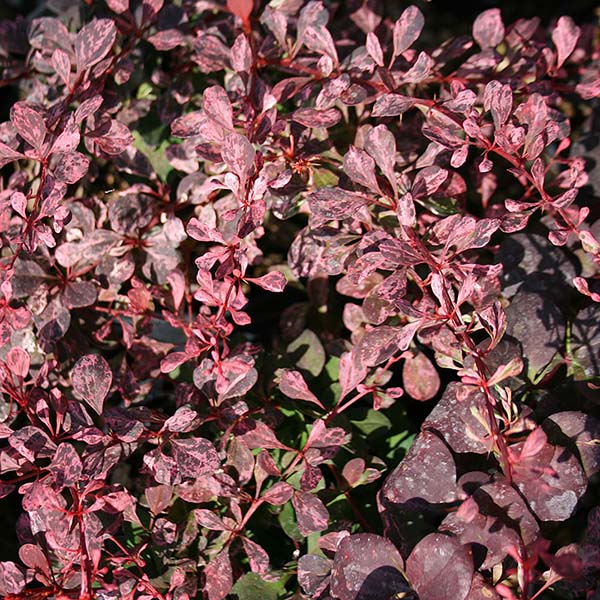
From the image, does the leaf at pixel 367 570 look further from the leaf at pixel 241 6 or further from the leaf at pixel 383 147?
the leaf at pixel 241 6

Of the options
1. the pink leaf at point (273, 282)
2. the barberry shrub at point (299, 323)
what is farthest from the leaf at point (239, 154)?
the pink leaf at point (273, 282)

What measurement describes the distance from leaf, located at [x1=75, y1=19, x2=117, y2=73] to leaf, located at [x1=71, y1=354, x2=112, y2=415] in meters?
0.39

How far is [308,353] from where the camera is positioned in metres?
1.01

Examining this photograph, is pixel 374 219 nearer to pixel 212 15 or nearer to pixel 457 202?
pixel 457 202

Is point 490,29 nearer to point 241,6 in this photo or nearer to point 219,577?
point 241,6

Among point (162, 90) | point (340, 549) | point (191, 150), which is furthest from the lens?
point (162, 90)

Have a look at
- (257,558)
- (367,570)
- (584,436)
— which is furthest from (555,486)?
(257,558)

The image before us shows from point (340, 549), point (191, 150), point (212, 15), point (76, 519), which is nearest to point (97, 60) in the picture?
point (191, 150)

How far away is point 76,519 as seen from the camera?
0.81 m

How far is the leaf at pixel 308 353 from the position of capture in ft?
3.31

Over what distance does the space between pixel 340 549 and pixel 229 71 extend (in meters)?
0.69

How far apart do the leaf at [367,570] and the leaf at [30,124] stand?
0.60m

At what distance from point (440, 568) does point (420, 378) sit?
29cm

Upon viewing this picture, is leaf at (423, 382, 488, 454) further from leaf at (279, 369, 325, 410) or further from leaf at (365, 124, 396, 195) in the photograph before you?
leaf at (365, 124, 396, 195)
